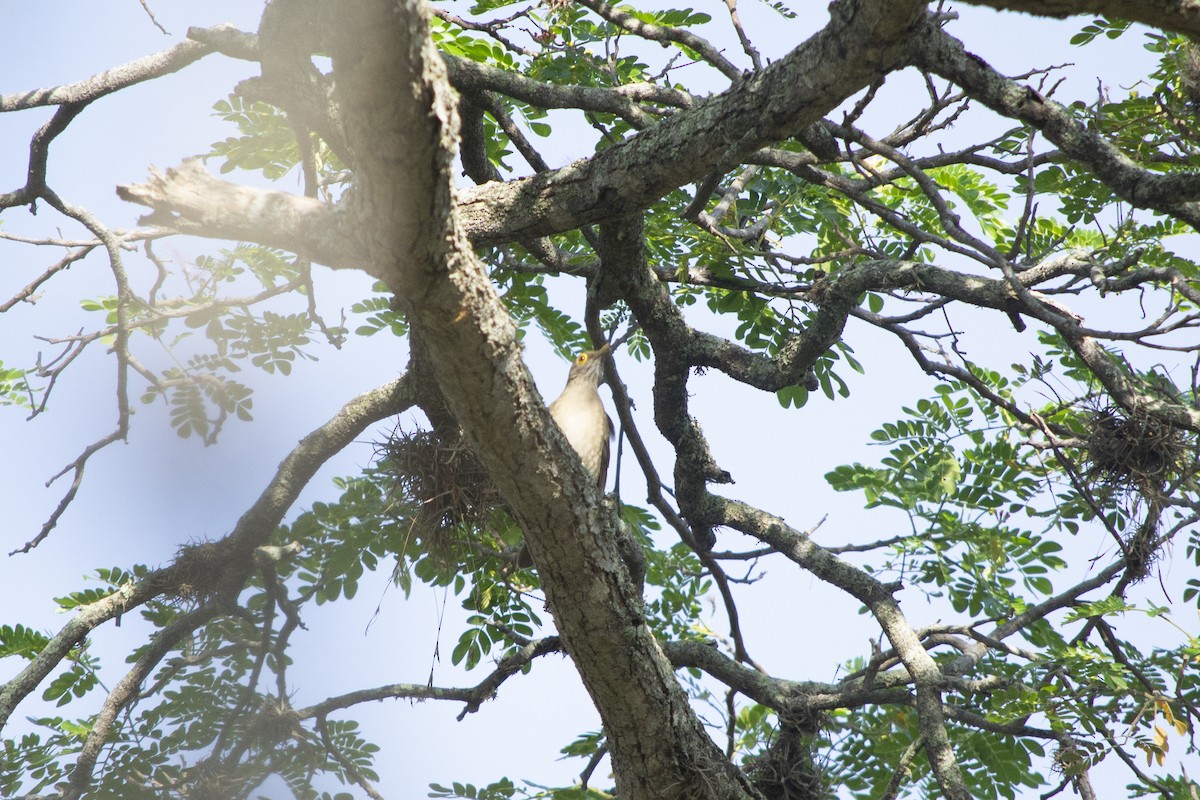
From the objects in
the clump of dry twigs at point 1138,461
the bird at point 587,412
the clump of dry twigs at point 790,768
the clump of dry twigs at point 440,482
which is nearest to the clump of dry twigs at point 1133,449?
the clump of dry twigs at point 1138,461

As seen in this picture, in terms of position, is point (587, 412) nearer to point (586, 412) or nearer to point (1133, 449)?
point (586, 412)

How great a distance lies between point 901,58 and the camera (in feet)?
8.10

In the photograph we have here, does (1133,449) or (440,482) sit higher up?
(440,482)

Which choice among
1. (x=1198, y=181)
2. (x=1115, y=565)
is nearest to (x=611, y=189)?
(x=1198, y=181)

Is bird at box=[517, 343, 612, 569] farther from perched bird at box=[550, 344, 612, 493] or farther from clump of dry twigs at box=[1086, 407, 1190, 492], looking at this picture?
clump of dry twigs at box=[1086, 407, 1190, 492]

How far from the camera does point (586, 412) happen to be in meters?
4.71

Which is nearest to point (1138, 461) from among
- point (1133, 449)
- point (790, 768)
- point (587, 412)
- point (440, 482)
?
point (1133, 449)

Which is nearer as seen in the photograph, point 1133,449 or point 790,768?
point 1133,449

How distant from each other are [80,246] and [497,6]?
2.50 meters

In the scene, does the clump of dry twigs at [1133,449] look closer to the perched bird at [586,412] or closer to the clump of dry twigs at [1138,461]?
the clump of dry twigs at [1138,461]

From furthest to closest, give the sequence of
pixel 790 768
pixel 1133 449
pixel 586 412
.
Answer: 1. pixel 586 412
2. pixel 790 768
3. pixel 1133 449

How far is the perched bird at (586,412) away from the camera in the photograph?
467 centimetres

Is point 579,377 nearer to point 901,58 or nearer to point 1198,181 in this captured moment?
point 901,58

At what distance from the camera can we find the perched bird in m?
4.67
